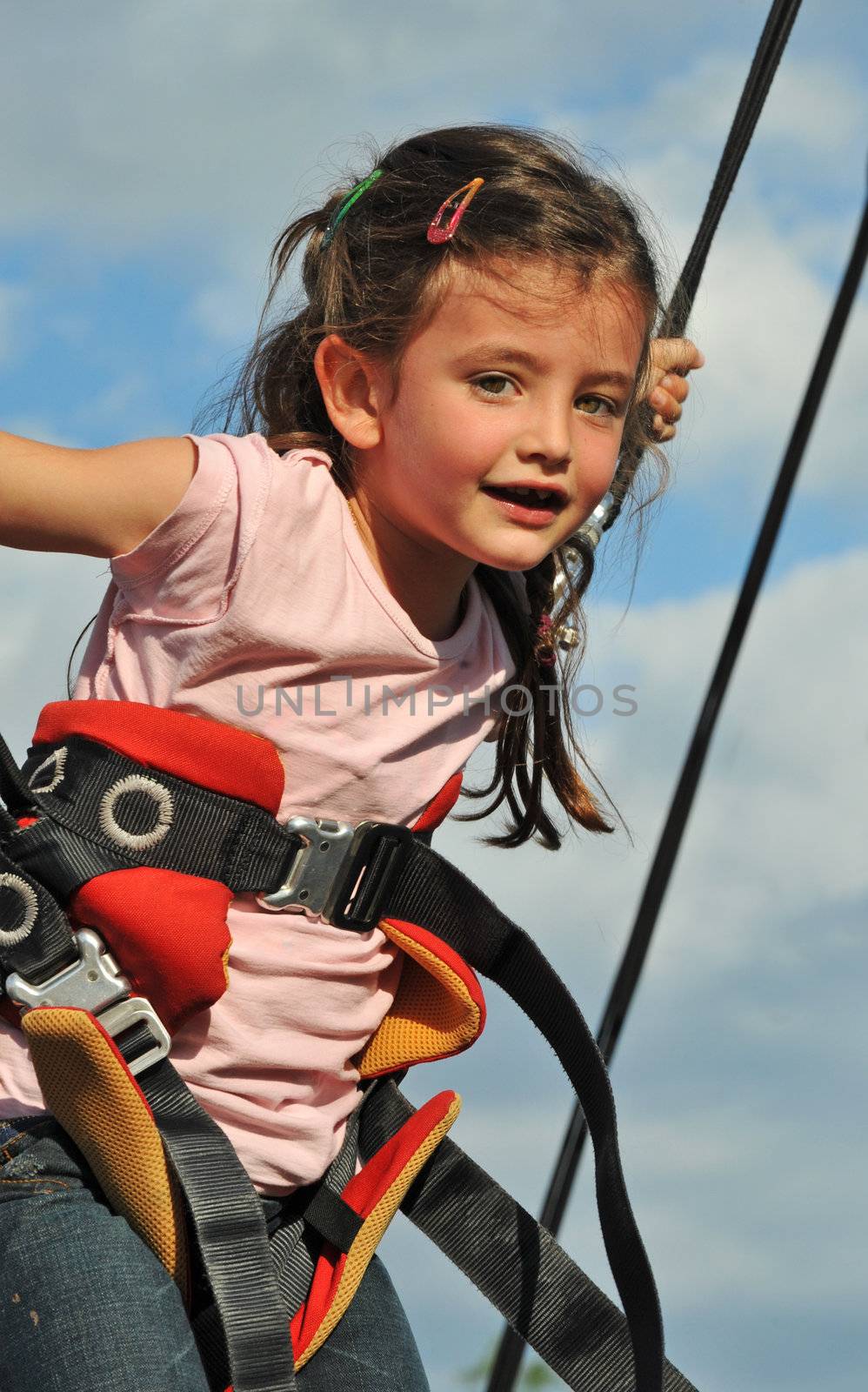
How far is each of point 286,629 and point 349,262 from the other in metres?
0.61

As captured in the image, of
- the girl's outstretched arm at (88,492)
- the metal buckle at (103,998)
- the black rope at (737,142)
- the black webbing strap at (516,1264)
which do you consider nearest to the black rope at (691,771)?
the black webbing strap at (516,1264)

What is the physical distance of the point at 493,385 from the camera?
7.33 feet

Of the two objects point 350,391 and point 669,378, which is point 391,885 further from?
point 669,378

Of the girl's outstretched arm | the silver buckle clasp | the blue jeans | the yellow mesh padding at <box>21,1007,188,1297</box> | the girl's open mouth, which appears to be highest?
the girl's open mouth

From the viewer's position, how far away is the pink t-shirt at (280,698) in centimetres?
212

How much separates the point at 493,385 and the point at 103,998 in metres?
0.86

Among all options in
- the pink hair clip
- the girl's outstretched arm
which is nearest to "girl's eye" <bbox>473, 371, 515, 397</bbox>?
the pink hair clip

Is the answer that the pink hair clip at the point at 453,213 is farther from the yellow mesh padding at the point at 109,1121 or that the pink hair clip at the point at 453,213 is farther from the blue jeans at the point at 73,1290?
the blue jeans at the point at 73,1290

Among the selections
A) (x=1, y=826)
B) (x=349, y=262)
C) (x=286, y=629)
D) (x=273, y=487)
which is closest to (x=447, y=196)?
(x=349, y=262)

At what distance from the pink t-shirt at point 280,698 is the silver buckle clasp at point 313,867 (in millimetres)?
25

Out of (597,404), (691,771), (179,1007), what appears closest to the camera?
(179,1007)

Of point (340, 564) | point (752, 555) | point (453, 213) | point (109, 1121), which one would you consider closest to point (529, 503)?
point (340, 564)

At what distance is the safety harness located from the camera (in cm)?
196

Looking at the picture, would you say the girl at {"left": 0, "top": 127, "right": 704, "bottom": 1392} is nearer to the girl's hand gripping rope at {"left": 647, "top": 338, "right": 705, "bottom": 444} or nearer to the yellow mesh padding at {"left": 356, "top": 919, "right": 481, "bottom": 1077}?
the yellow mesh padding at {"left": 356, "top": 919, "right": 481, "bottom": 1077}
